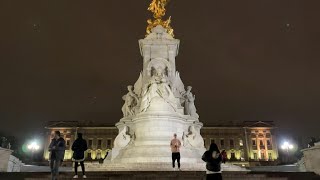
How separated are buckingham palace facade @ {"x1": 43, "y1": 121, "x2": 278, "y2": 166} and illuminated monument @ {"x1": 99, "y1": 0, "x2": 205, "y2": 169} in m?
59.9

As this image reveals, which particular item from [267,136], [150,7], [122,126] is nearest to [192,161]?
[122,126]

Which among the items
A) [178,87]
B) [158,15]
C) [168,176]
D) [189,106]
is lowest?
[168,176]

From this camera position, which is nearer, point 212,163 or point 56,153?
point 212,163

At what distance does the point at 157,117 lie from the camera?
1877cm

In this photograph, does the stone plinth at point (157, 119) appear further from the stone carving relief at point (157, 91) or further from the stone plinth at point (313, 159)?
the stone plinth at point (313, 159)

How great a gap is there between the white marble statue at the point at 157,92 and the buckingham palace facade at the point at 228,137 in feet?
204

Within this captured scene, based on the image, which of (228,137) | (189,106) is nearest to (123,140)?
(189,106)

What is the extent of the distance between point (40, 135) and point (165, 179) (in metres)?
80.2

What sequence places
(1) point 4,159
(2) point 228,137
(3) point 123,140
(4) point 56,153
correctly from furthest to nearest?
1. (2) point 228,137
2. (3) point 123,140
3. (1) point 4,159
4. (4) point 56,153

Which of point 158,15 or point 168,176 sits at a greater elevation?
point 158,15

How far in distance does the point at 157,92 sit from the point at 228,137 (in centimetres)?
6765

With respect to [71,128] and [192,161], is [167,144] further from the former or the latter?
[71,128]

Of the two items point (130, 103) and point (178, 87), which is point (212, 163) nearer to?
point (130, 103)

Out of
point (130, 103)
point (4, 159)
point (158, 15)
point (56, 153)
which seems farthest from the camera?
point (158, 15)
